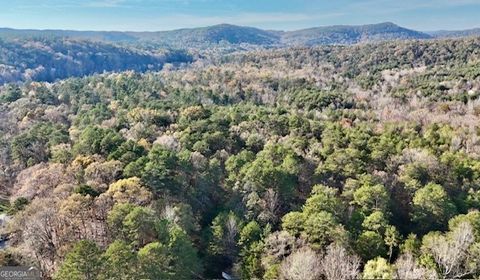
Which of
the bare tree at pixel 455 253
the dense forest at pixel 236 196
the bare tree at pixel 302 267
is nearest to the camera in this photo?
the bare tree at pixel 302 267

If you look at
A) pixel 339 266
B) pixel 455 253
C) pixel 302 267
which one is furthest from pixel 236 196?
pixel 455 253

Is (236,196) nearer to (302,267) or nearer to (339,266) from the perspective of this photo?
(302,267)

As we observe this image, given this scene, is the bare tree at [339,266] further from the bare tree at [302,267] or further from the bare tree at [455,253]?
the bare tree at [455,253]

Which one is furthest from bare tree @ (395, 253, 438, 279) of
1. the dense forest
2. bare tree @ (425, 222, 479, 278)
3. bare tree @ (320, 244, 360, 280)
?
bare tree @ (320, 244, 360, 280)

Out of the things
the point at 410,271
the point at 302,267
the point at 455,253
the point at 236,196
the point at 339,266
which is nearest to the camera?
the point at 410,271

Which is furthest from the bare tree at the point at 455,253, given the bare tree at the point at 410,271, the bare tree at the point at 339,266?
the bare tree at the point at 339,266

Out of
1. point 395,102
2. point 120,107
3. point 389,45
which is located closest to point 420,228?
point 120,107

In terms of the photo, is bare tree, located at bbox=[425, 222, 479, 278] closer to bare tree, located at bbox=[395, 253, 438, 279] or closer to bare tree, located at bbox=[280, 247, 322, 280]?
bare tree, located at bbox=[395, 253, 438, 279]
